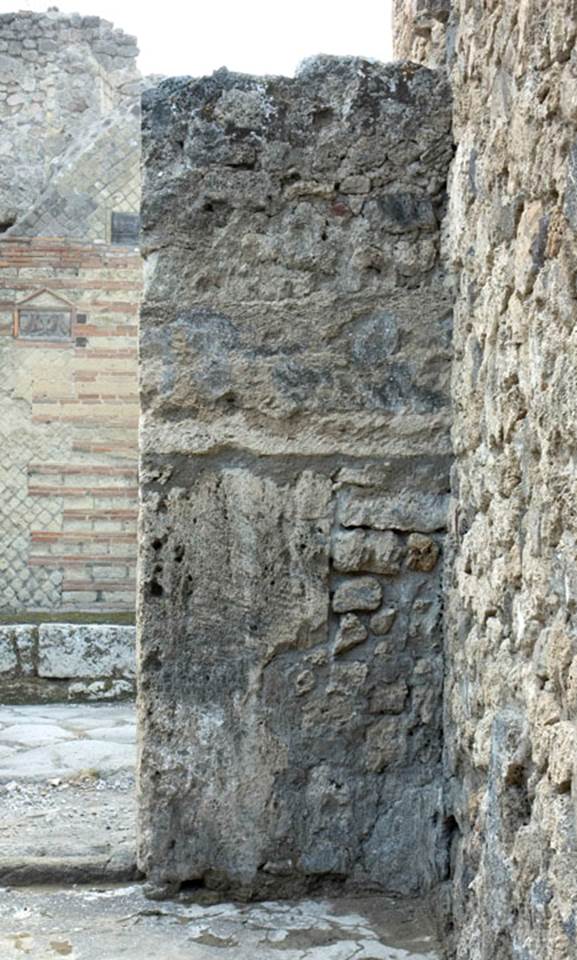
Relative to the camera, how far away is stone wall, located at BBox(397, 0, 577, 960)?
189 centimetres

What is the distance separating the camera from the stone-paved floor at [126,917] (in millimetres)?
3004

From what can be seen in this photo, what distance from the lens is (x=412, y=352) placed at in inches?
133

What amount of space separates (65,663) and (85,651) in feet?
0.45

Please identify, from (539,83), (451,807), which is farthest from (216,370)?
Result: (539,83)

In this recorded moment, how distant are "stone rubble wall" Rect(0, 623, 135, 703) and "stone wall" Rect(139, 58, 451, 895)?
133 inches

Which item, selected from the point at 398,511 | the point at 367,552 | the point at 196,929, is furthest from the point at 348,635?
the point at 196,929

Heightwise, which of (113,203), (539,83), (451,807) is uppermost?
(113,203)

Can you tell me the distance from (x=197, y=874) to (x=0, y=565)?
6035 mm

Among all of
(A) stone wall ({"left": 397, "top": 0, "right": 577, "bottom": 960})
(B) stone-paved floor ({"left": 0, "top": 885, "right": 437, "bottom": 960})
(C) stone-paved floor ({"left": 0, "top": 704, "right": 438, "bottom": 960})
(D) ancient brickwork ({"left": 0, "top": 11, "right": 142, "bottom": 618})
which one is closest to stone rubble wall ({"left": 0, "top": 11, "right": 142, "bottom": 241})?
(D) ancient brickwork ({"left": 0, "top": 11, "right": 142, "bottom": 618})

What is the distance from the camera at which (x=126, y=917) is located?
324 centimetres

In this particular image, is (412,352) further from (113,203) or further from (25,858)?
(113,203)

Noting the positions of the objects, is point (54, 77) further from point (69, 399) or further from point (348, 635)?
point (348, 635)

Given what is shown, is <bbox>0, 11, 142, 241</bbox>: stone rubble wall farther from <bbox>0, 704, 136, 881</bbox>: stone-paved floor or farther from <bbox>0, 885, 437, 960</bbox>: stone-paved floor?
<bbox>0, 885, 437, 960</bbox>: stone-paved floor

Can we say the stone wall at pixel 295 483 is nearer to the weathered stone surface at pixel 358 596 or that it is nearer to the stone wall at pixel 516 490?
the weathered stone surface at pixel 358 596
